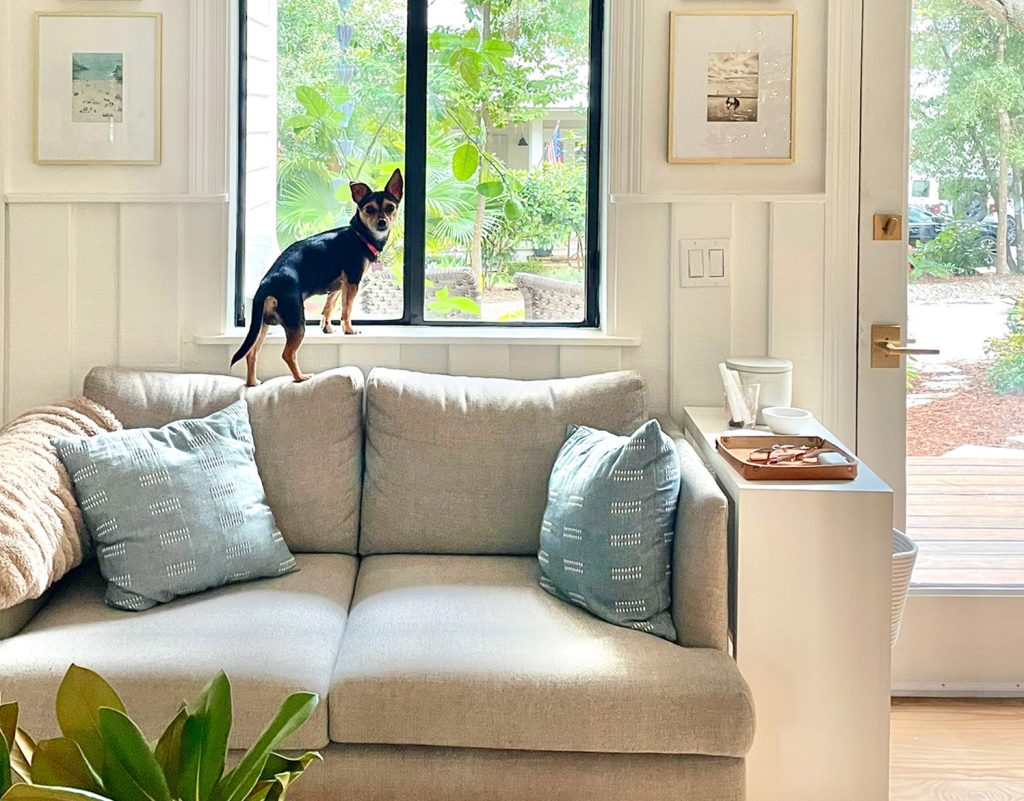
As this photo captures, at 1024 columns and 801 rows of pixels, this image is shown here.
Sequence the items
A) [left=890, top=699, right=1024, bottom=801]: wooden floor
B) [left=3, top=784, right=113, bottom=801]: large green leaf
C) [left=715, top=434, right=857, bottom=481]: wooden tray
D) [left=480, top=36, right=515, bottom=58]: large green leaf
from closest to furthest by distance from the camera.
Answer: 1. [left=3, top=784, right=113, bottom=801]: large green leaf
2. [left=715, top=434, right=857, bottom=481]: wooden tray
3. [left=890, top=699, right=1024, bottom=801]: wooden floor
4. [left=480, top=36, right=515, bottom=58]: large green leaf

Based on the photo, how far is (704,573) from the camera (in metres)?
2.16

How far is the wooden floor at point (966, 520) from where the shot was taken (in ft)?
9.61

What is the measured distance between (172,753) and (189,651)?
0.95 meters

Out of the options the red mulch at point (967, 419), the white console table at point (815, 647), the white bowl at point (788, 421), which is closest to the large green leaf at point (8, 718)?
the white console table at point (815, 647)

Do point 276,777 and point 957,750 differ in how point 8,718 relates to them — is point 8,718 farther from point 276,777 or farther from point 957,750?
point 957,750

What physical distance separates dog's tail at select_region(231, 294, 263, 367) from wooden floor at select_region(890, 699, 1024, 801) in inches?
71.8

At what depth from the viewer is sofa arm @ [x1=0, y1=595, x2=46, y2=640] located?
216 cm

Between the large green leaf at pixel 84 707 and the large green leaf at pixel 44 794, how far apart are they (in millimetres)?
100

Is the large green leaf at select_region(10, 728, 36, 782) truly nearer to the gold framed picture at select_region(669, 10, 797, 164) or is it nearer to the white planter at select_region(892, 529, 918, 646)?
the white planter at select_region(892, 529, 918, 646)

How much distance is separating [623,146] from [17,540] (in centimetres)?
173

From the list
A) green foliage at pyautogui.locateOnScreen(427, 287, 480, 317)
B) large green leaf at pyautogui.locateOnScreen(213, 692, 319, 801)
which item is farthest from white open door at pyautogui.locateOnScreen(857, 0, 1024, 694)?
large green leaf at pyautogui.locateOnScreen(213, 692, 319, 801)

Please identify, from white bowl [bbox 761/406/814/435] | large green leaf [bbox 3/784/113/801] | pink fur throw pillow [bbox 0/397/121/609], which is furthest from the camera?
white bowl [bbox 761/406/814/435]

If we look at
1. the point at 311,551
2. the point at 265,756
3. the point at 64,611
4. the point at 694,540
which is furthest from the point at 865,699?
the point at 64,611

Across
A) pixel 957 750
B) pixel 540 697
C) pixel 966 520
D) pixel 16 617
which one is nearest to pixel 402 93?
pixel 16 617
